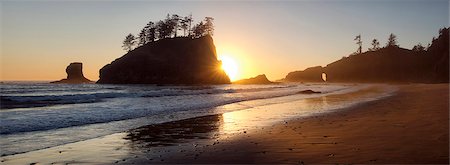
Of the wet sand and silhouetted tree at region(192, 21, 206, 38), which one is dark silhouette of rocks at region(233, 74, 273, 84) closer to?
silhouetted tree at region(192, 21, 206, 38)

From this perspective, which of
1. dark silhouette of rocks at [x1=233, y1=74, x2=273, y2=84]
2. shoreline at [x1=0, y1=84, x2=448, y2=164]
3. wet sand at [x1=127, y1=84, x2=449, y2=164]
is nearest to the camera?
wet sand at [x1=127, y1=84, x2=449, y2=164]

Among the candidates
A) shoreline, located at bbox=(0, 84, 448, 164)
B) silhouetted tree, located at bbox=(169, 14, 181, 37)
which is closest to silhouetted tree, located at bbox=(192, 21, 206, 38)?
silhouetted tree, located at bbox=(169, 14, 181, 37)

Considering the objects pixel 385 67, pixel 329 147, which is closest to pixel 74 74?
pixel 385 67

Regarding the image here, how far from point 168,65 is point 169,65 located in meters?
0.30

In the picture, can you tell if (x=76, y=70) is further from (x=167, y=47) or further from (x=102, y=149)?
(x=102, y=149)

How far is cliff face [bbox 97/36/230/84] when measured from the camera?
4119 inches

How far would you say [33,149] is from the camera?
41.6 feet

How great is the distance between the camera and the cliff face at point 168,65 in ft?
343

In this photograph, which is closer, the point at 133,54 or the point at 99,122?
the point at 99,122

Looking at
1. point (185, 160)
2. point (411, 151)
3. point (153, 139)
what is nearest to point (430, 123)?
point (411, 151)

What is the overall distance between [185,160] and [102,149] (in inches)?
146

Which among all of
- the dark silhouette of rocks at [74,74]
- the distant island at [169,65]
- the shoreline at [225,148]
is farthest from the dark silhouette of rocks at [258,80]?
the shoreline at [225,148]

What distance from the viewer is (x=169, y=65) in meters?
106

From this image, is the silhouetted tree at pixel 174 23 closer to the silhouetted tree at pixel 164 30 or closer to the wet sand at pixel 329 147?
the silhouetted tree at pixel 164 30
